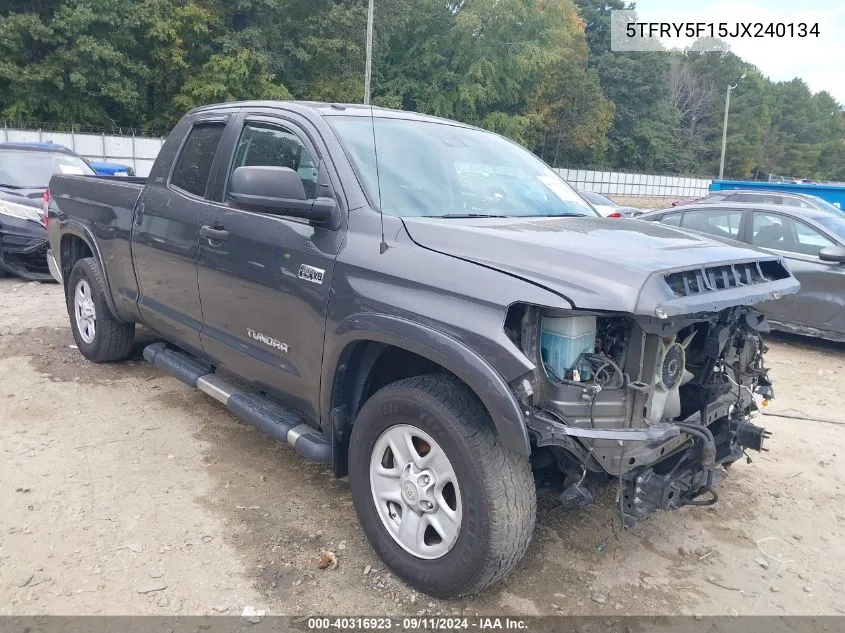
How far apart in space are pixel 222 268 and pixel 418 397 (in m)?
1.63

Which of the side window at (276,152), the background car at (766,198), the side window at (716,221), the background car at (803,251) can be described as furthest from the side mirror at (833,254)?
the side window at (276,152)

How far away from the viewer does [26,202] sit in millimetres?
8992

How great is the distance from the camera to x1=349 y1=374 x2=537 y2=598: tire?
104 inches

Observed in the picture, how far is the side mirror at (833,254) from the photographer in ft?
22.7

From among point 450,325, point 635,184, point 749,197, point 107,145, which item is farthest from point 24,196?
point 635,184

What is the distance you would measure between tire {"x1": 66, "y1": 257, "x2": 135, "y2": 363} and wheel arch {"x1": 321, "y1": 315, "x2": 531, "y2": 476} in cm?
293

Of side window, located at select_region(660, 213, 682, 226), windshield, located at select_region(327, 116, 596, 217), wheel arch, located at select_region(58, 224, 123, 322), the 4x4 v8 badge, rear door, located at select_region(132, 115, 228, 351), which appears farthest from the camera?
side window, located at select_region(660, 213, 682, 226)

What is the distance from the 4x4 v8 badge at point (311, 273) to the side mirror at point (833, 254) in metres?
5.90

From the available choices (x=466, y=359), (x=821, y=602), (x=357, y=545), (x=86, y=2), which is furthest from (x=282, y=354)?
(x=86, y=2)

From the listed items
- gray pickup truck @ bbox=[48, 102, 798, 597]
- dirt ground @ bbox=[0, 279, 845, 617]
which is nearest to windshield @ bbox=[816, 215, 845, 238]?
dirt ground @ bbox=[0, 279, 845, 617]

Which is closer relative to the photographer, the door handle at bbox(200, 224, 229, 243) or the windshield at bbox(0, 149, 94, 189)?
the door handle at bbox(200, 224, 229, 243)

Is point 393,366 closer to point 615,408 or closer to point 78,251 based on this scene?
point 615,408

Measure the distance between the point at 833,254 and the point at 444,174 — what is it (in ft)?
17.1

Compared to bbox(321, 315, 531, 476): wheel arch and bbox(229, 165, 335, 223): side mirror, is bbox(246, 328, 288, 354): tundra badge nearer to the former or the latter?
bbox(321, 315, 531, 476): wheel arch
